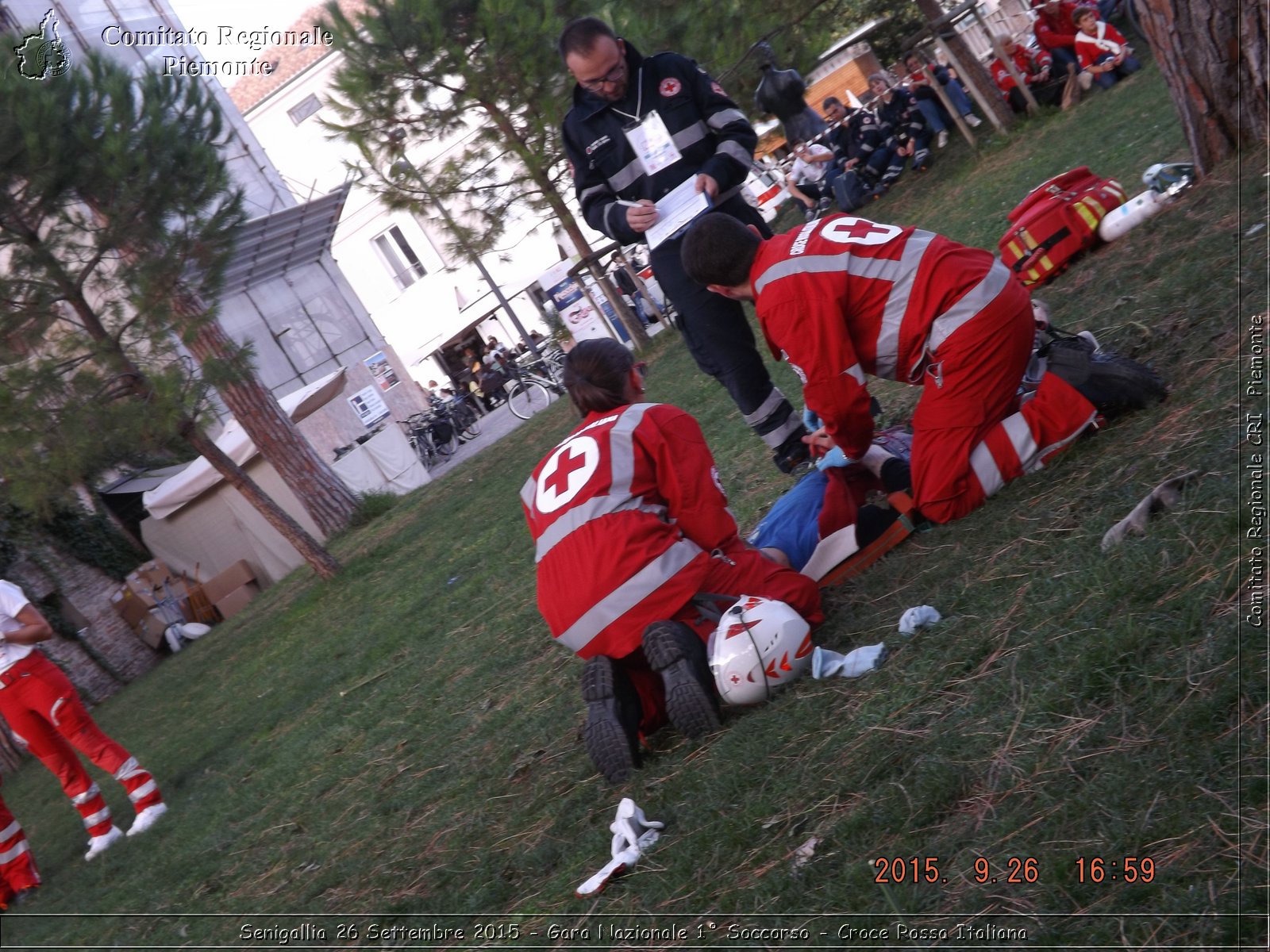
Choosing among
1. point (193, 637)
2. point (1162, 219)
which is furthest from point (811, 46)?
point (193, 637)

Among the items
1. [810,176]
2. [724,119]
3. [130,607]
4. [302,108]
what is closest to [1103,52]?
[810,176]

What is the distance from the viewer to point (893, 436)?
4703 mm

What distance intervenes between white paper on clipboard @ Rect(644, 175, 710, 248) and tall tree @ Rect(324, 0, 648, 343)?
11.2 m

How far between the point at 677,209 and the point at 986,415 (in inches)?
67.9

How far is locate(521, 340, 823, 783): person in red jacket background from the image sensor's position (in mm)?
3561

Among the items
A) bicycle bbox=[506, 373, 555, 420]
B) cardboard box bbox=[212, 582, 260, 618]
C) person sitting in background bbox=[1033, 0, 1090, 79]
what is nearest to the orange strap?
person sitting in background bbox=[1033, 0, 1090, 79]

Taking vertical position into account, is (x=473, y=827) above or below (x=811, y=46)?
below

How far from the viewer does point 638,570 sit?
11.9 ft

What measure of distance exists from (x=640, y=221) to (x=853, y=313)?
135cm

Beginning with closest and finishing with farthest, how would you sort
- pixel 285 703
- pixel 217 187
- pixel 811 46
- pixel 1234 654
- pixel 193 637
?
pixel 1234 654, pixel 285 703, pixel 217 187, pixel 811 46, pixel 193 637

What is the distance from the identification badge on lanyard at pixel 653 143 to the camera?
5.06 metres

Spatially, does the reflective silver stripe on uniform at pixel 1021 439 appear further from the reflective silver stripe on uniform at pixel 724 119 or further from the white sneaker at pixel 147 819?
the white sneaker at pixel 147 819

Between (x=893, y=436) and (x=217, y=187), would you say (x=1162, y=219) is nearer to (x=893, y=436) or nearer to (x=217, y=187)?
(x=893, y=436)

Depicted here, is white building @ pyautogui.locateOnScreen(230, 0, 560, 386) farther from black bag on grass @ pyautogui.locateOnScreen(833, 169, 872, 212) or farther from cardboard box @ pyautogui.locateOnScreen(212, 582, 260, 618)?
black bag on grass @ pyautogui.locateOnScreen(833, 169, 872, 212)
